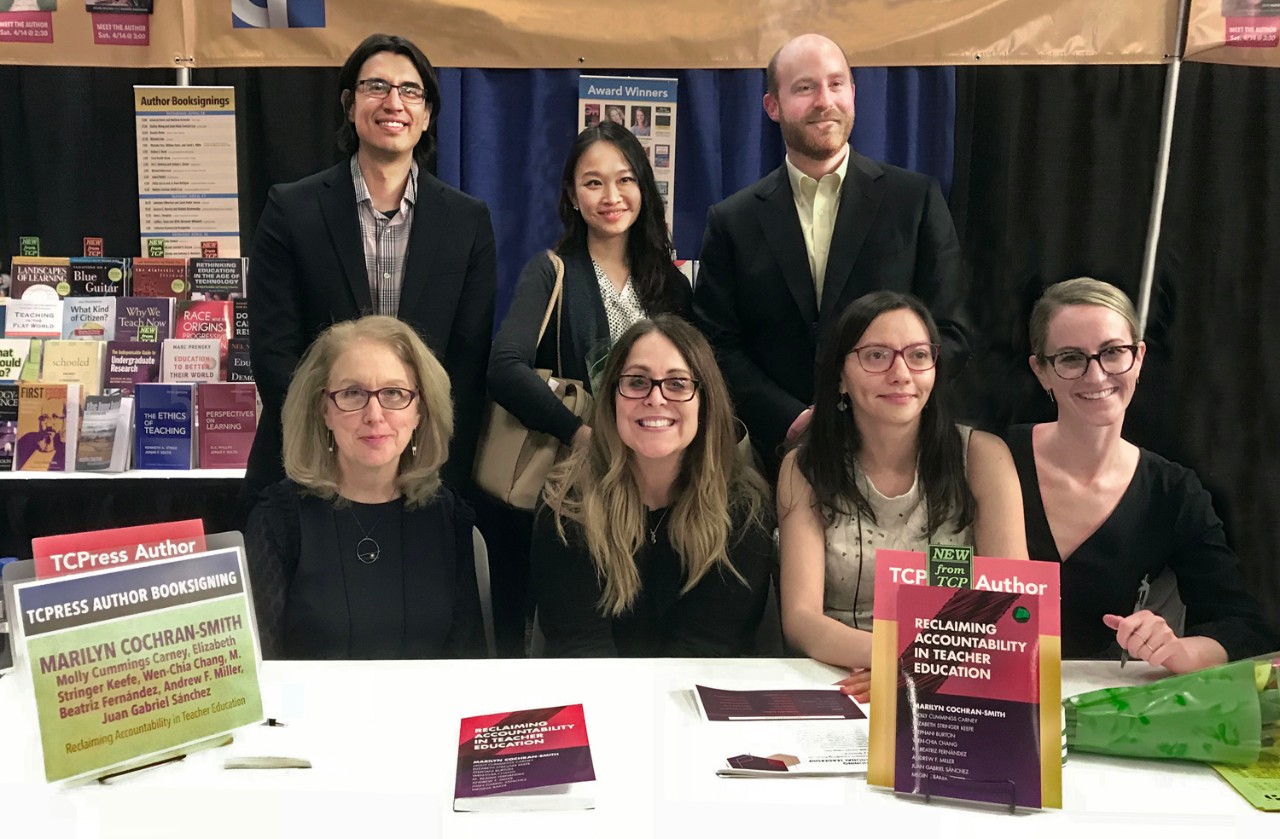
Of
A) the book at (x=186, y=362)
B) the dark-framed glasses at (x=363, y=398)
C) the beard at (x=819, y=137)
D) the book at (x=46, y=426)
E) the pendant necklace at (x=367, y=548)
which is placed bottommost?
the pendant necklace at (x=367, y=548)

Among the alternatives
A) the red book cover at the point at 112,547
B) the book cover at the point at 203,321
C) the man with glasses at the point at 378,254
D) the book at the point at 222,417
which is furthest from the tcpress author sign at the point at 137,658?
the book cover at the point at 203,321

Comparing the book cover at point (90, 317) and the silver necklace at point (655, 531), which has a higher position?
the book cover at point (90, 317)

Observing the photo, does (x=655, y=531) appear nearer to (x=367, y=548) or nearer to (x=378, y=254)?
(x=367, y=548)

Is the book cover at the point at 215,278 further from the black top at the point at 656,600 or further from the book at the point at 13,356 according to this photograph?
the black top at the point at 656,600

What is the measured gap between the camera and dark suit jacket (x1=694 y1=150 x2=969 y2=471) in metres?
2.19

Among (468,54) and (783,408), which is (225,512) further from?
(783,408)

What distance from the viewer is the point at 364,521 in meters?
1.80

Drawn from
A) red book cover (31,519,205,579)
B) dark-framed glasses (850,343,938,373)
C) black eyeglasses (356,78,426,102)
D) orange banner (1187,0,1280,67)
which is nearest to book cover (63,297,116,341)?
black eyeglasses (356,78,426,102)

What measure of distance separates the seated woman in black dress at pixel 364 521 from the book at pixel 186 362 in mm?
1310

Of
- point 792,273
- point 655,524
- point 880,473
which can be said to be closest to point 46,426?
point 655,524

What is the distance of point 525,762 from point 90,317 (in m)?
2.55

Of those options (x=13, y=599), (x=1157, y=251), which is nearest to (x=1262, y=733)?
(x=13, y=599)

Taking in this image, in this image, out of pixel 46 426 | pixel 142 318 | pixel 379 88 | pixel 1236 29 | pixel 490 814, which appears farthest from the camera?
pixel 142 318

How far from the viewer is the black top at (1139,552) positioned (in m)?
1.81
